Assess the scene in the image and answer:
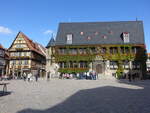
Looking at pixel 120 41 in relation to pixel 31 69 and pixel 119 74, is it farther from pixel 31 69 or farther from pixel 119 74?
pixel 31 69

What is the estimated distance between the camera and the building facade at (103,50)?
39.2 meters

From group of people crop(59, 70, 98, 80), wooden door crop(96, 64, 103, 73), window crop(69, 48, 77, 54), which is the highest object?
window crop(69, 48, 77, 54)

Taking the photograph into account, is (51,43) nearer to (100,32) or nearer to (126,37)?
(100,32)

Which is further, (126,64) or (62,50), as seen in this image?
(62,50)

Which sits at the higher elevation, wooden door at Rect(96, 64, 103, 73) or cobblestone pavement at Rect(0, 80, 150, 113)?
wooden door at Rect(96, 64, 103, 73)

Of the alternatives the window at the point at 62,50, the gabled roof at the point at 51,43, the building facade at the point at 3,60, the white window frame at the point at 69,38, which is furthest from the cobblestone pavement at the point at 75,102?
the building facade at the point at 3,60

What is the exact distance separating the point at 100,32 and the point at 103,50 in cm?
596

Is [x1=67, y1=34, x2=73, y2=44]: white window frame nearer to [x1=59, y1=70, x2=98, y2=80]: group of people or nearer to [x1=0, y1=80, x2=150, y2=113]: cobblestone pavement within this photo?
[x1=59, y1=70, x2=98, y2=80]: group of people

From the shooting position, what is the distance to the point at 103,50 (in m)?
41.0

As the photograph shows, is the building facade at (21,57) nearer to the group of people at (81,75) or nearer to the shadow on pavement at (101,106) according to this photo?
the group of people at (81,75)

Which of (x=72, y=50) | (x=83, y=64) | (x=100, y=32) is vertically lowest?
(x=83, y=64)

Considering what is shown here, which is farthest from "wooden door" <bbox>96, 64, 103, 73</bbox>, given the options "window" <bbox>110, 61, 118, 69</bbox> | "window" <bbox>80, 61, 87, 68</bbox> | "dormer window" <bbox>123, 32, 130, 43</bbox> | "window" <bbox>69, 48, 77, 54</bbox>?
"dormer window" <bbox>123, 32, 130, 43</bbox>

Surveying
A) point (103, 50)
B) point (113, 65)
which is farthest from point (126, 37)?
point (113, 65)

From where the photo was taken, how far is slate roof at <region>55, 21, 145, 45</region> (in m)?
41.7
